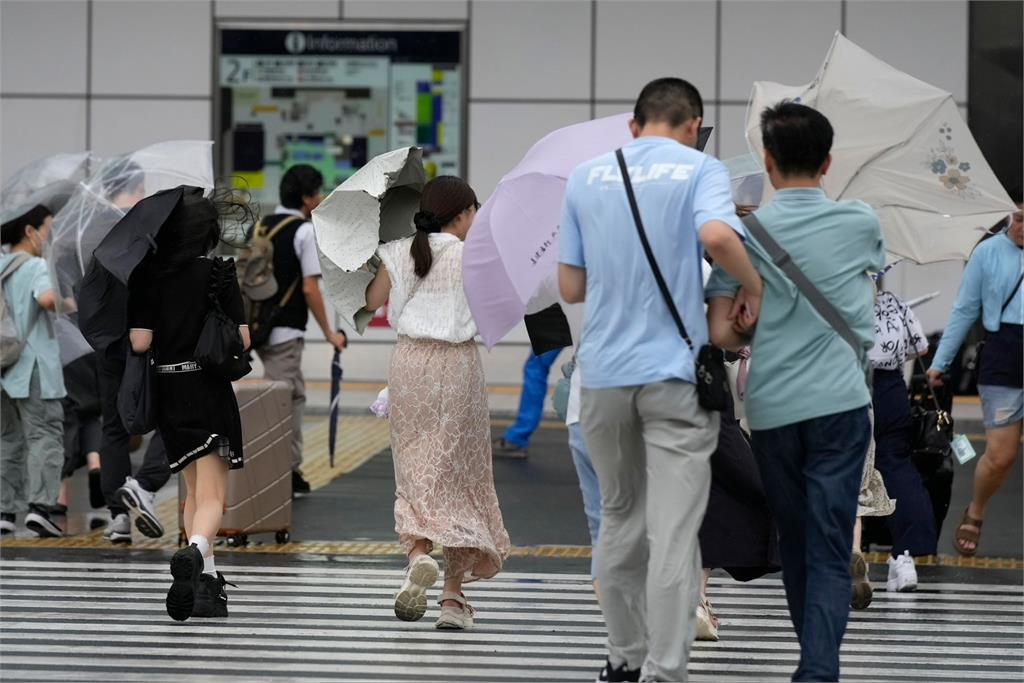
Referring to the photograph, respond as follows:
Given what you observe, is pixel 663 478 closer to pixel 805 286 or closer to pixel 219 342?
pixel 805 286

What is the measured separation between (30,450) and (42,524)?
0.43 metres

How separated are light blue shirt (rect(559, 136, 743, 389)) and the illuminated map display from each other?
545 inches

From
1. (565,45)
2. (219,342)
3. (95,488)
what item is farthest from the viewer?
(565,45)

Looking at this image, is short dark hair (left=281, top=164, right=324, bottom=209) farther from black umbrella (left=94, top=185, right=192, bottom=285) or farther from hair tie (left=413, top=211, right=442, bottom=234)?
hair tie (left=413, top=211, right=442, bottom=234)

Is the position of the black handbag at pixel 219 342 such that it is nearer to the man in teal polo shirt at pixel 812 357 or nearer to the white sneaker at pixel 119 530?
the white sneaker at pixel 119 530

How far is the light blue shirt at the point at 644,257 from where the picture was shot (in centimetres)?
569

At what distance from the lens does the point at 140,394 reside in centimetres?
796

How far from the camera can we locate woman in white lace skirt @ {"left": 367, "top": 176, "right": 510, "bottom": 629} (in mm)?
7734

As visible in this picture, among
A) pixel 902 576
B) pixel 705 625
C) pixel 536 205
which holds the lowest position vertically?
pixel 902 576

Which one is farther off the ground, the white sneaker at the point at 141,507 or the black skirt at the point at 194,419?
the black skirt at the point at 194,419

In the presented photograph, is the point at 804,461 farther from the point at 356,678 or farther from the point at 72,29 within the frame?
the point at 72,29

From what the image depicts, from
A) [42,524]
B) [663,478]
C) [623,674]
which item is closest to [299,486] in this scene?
[42,524]

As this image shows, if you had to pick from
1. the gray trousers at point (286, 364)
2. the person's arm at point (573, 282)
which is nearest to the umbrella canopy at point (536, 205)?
the person's arm at point (573, 282)

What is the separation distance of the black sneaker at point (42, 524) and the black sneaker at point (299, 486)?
1.98 meters
